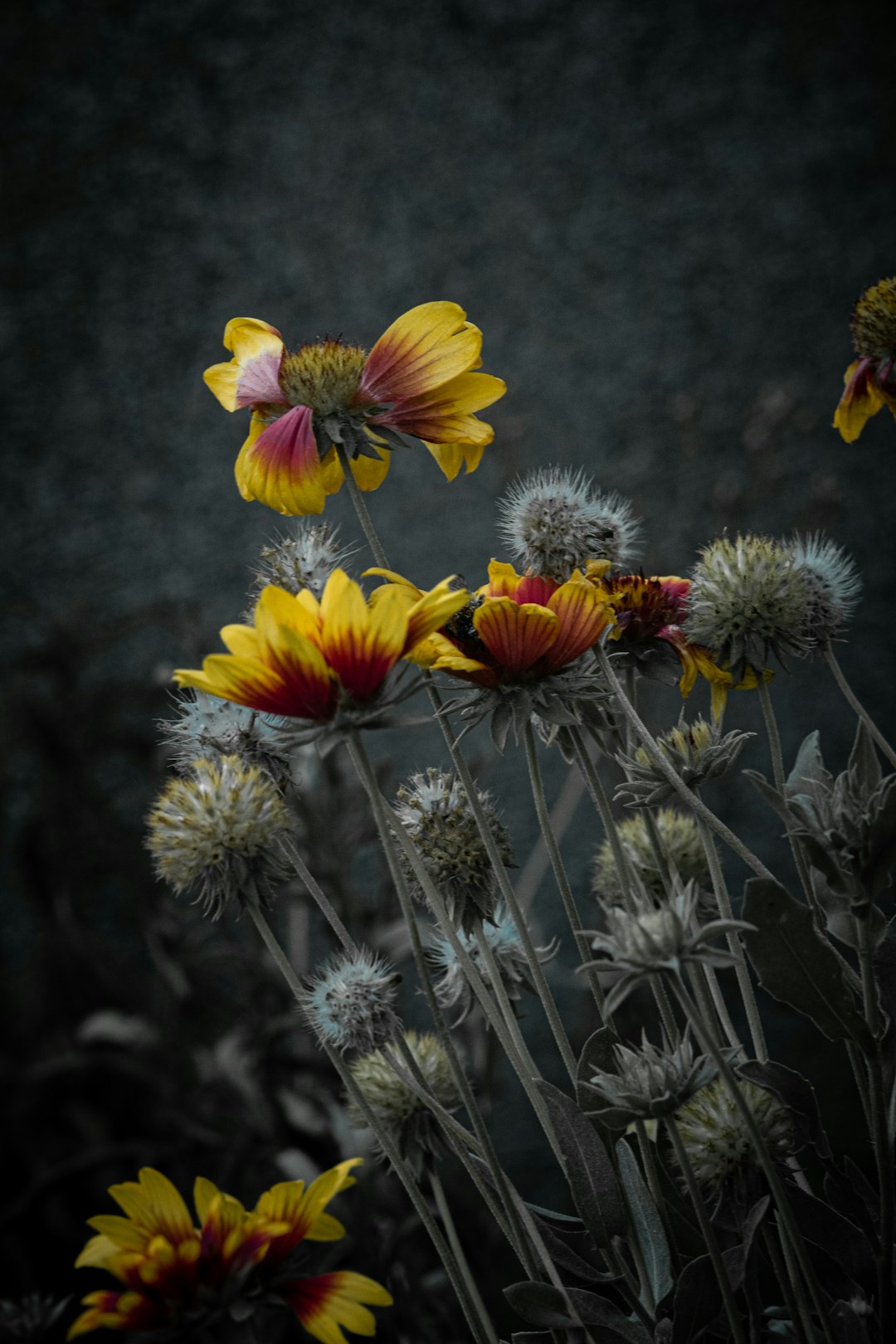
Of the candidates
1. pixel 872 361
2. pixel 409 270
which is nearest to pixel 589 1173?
pixel 872 361

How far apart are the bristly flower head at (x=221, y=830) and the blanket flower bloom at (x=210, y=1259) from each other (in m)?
0.11

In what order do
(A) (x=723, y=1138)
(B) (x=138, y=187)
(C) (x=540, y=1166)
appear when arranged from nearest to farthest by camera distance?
1. (A) (x=723, y=1138)
2. (C) (x=540, y=1166)
3. (B) (x=138, y=187)

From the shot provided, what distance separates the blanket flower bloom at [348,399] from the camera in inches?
19.5

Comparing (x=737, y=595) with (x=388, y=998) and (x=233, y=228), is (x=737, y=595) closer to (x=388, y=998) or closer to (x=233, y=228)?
(x=388, y=998)

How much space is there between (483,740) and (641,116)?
1073 millimetres

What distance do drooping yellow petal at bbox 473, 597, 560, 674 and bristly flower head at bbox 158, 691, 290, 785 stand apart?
0.09 m

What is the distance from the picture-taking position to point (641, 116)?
1890 millimetres

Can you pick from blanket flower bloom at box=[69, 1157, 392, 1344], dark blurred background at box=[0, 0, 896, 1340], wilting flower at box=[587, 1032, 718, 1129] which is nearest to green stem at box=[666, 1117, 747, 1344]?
wilting flower at box=[587, 1032, 718, 1129]

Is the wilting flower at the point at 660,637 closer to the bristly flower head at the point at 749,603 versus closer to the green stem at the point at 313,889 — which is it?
the bristly flower head at the point at 749,603

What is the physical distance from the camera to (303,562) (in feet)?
1.60

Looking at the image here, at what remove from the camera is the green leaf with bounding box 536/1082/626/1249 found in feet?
1.45

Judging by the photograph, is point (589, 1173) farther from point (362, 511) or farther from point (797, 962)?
point (362, 511)

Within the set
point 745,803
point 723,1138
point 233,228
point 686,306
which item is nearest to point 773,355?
point 686,306

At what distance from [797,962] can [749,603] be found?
0.17 meters
